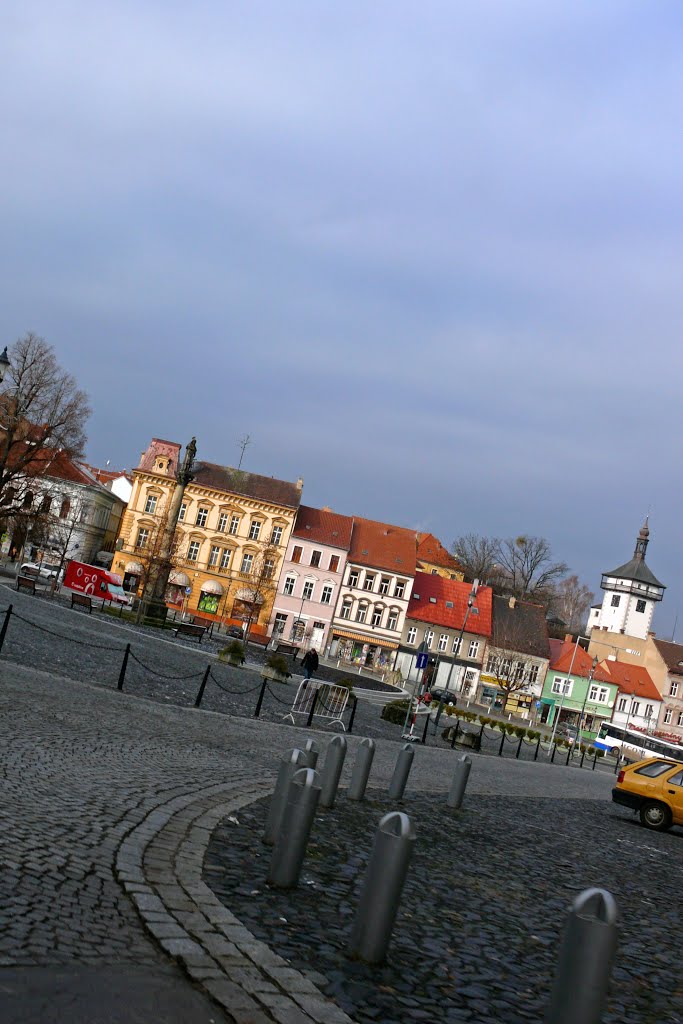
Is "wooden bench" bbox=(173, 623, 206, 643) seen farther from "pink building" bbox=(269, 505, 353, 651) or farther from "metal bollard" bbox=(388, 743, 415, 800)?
"pink building" bbox=(269, 505, 353, 651)

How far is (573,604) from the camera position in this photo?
13000cm

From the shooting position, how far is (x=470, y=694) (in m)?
84.9

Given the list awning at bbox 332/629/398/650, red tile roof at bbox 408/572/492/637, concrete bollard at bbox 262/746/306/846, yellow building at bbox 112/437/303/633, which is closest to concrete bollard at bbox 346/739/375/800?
concrete bollard at bbox 262/746/306/846

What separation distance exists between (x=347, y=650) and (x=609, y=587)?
1662 inches

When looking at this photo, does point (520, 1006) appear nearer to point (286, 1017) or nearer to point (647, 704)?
point (286, 1017)

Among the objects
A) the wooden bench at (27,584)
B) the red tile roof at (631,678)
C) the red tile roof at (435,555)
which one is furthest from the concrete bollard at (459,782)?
the red tile roof at (435,555)

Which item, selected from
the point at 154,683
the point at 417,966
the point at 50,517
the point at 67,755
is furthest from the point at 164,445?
the point at 417,966

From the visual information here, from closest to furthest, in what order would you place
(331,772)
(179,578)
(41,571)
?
(331,772)
(41,571)
(179,578)

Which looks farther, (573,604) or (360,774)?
(573,604)

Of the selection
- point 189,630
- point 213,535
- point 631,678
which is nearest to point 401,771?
point 189,630

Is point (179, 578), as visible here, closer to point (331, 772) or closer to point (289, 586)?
point (289, 586)

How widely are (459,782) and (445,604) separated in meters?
72.1

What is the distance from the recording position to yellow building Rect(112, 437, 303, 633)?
8031 cm

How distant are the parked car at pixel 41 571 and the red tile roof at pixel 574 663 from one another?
149ft
